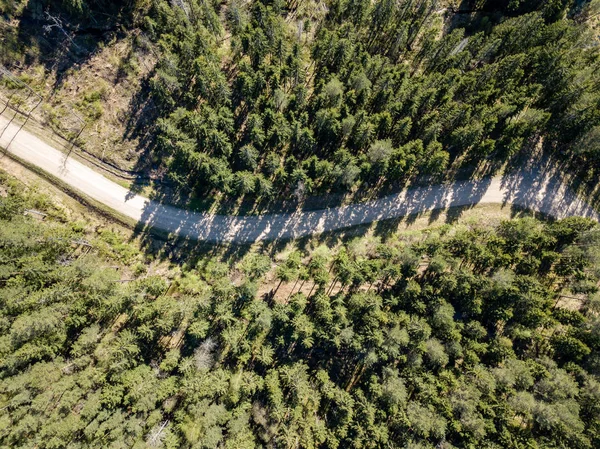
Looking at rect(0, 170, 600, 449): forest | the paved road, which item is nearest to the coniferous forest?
rect(0, 170, 600, 449): forest

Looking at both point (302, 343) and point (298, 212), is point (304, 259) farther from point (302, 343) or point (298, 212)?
point (302, 343)

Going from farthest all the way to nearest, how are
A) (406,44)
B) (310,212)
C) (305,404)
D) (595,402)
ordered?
1. (406,44)
2. (310,212)
3. (305,404)
4. (595,402)

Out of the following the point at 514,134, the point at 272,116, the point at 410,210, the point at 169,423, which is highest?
the point at 514,134

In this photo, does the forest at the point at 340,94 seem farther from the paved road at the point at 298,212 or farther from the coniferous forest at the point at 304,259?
the paved road at the point at 298,212

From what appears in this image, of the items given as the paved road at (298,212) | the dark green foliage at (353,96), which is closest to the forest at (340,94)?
the dark green foliage at (353,96)

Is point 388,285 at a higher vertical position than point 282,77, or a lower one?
lower

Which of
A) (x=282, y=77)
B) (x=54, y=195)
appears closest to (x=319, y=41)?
(x=282, y=77)

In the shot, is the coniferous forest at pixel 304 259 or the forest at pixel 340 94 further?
the forest at pixel 340 94

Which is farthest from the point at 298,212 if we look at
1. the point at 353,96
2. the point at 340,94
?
the point at 353,96

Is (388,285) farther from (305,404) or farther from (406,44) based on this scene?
(406,44)
